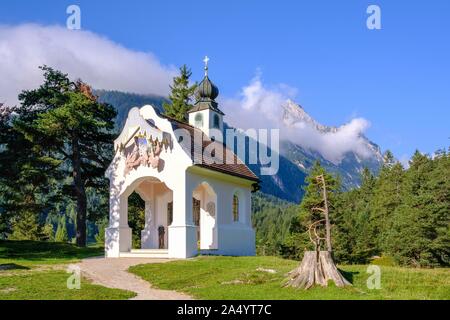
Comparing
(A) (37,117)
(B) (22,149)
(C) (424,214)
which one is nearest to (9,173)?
(B) (22,149)

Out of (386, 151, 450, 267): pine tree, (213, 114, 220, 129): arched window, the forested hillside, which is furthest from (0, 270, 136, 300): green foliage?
(386, 151, 450, 267): pine tree

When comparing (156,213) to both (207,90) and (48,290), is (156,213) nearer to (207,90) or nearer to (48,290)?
(207,90)

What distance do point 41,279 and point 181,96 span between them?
111 ft

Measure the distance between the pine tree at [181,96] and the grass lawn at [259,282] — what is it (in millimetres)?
28532

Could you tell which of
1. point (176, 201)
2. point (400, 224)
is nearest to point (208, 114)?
point (176, 201)

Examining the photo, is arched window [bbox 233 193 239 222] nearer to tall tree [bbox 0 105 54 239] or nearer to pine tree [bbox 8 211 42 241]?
tall tree [bbox 0 105 54 239]

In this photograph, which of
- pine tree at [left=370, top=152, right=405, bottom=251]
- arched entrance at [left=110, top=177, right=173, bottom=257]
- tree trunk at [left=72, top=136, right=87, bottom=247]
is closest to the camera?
arched entrance at [left=110, top=177, right=173, bottom=257]

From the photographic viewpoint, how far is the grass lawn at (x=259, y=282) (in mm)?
12438

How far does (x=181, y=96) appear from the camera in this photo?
48031 mm

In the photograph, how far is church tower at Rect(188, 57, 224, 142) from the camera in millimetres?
31016

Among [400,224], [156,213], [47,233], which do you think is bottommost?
[47,233]

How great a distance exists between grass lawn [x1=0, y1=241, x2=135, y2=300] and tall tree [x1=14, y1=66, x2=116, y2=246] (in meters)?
5.96
